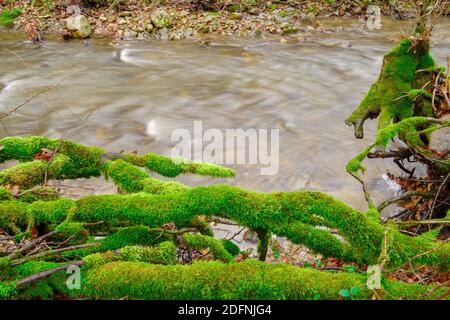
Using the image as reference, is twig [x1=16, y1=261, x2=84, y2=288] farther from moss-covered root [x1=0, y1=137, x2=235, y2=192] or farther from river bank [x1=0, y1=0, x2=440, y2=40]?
river bank [x1=0, y1=0, x2=440, y2=40]

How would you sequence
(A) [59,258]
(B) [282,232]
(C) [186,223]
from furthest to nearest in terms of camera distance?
(C) [186,223], (B) [282,232], (A) [59,258]

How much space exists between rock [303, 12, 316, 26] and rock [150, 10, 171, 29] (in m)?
5.91

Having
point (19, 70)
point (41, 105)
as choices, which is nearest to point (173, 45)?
point (19, 70)

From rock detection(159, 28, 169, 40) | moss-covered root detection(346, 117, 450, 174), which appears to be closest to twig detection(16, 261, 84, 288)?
moss-covered root detection(346, 117, 450, 174)

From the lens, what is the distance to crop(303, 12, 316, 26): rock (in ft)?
60.7

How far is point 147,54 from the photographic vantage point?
15516 millimetres

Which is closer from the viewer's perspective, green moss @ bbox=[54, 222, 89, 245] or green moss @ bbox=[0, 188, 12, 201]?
green moss @ bbox=[54, 222, 89, 245]

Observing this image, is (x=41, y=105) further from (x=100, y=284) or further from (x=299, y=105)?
(x=100, y=284)

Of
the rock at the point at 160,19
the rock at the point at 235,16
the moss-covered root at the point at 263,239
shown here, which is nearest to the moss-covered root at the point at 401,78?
the moss-covered root at the point at 263,239

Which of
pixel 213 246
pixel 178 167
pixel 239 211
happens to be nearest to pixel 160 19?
pixel 178 167

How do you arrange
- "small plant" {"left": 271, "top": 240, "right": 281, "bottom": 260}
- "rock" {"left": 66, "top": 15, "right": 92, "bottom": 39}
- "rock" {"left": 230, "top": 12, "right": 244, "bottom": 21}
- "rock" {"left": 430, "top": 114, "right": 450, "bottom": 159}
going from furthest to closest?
"rock" {"left": 230, "top": 12, "right": 244, "bottom": 21} → "rock" {"left": 66, "top": 15, "right": 92, "bottom": 39} → "rock" {"left": 430, "top": 114, "right": 450, "bottom": 159} → "small plant" {"left": 271, "top": 240, "right": 281, "bottom": 260}

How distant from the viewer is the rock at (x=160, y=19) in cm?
1762

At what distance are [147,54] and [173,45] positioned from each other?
55.1 inches

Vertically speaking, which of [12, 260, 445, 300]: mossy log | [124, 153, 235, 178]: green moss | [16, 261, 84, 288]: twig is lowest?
[12, 260, 445, 300]: mossy log
